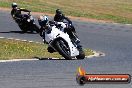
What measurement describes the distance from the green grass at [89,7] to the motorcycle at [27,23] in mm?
10916

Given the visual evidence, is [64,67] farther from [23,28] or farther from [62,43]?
[23,28]

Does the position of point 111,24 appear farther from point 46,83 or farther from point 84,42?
point 46,83

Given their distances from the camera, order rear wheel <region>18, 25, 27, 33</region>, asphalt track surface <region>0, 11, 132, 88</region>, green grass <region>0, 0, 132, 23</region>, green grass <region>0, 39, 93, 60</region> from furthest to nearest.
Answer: green grass <region>0, 0, 132, 23</region> < rear wheel <region>18, 25, 27, 33</region> < green grass <region>0, 39, 93, 60</region> < asphalt track surface <region>0, 11, 132, 88</region>

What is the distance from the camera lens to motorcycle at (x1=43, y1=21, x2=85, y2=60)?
15.9 m

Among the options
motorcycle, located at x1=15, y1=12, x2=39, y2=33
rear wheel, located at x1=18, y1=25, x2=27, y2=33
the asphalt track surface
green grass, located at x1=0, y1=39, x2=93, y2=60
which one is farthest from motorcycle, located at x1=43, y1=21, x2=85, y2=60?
rear wheel, located at x1=18, y1=25, x2=27, y2=33

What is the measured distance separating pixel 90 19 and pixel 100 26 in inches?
139

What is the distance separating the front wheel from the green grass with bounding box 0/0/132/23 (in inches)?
785

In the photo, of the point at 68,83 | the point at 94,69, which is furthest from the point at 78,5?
the point at 68,83

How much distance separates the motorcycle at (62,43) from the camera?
52.3 feet

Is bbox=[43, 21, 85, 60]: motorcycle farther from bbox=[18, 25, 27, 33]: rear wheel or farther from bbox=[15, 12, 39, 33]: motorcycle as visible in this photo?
bbox=[18, 25, 27, 33]: rear wheel

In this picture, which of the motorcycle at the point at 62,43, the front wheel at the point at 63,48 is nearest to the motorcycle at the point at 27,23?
the motorcycle at the point at 62,43

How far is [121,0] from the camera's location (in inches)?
2062

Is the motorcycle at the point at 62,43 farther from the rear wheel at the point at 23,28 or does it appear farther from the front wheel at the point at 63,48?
the rear wheel at the point at 23,28

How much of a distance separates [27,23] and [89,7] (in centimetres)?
1917
